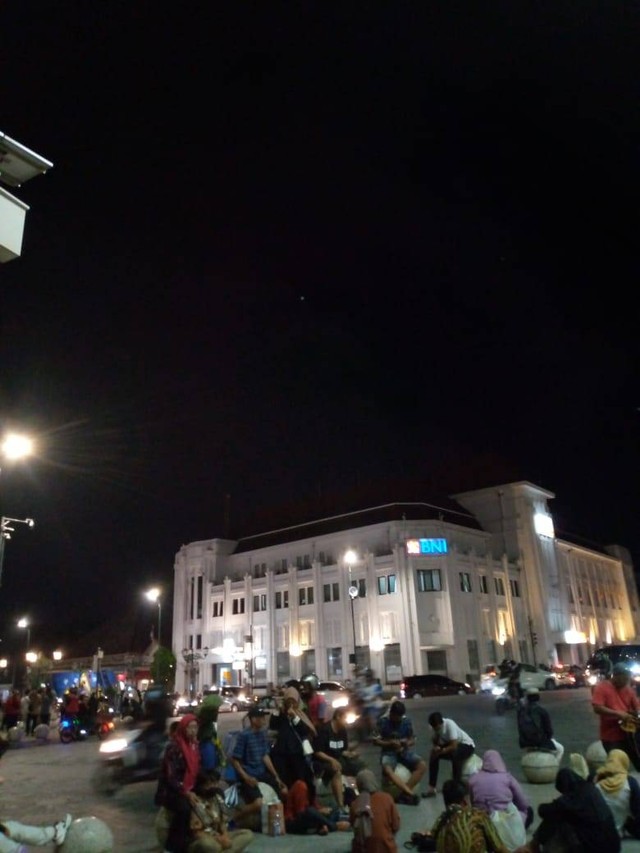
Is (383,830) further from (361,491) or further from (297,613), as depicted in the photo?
(361,491)

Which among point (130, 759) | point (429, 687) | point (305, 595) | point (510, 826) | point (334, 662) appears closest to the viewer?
point (510, 826)

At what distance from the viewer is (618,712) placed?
839 cm

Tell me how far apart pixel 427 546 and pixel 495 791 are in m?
54.3

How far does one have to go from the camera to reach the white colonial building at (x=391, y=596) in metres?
59.5

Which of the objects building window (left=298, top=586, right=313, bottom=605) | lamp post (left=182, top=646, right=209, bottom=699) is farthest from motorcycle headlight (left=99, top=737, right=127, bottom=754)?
lamp post (left=182, top=646, right=209, bottom=699)

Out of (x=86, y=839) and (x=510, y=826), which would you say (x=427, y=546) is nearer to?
(x=510, y=826)

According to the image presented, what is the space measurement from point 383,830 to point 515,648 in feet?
211

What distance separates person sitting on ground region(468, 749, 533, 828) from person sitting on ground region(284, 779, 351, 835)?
2.24 meters

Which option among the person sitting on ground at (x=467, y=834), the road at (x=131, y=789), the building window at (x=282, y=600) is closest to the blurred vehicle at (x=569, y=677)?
the road at (x=131, y=789)

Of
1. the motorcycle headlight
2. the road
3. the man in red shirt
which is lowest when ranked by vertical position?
the road

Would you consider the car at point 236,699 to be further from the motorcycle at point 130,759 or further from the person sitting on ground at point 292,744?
the person sitting on ground at point 292,744

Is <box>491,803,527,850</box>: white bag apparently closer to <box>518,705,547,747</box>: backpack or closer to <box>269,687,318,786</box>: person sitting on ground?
<box>269,687,318,786</box>: person sitting on ground

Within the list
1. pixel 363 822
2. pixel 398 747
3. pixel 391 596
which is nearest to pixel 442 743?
pixel 398 747

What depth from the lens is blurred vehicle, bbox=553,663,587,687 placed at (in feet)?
155
